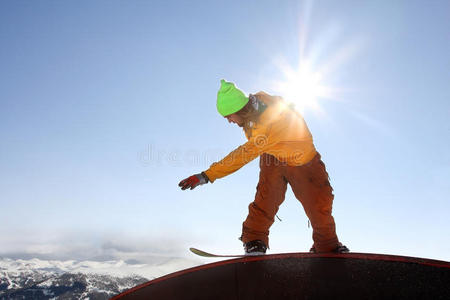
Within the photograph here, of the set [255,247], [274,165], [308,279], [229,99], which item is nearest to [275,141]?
[274,165]

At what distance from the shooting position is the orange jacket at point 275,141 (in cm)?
432

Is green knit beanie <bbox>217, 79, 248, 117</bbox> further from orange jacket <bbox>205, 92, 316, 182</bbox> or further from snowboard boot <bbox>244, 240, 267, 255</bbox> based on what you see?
snowboard boot <bbox>244, 240, 267, 255</bbox>

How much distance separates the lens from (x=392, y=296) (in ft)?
9.09

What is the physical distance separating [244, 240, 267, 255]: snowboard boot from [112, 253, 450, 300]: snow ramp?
37.5 inches

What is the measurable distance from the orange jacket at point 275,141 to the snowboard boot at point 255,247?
3.53ft

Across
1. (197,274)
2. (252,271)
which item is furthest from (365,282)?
(197,274)

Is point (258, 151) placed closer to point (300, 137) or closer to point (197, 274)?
point (300, 137)

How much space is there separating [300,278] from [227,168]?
70.2 inches

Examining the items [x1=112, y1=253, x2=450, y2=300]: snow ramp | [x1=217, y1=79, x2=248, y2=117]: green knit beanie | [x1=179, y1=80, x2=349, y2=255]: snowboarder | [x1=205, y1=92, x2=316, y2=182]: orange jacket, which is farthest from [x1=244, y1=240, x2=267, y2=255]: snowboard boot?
[x1=217, y1=79, x2=248, y2=117]: green knit beanie

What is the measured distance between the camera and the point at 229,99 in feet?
14.3

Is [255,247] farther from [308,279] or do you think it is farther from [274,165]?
[308,279]

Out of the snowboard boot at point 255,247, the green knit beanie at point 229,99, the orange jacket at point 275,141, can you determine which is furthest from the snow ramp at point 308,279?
the green knit beanie at point 229,99

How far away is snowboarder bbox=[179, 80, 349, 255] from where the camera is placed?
14.0ft

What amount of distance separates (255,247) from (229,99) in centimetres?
213
